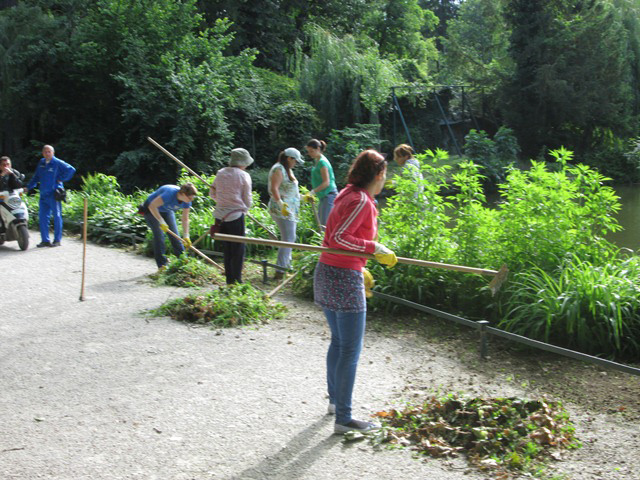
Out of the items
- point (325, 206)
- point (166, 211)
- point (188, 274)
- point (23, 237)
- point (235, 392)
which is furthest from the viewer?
point (23, 237)

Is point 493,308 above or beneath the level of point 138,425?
above

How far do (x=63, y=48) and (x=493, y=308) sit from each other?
2031 centimetres

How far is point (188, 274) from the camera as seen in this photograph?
8867 mm

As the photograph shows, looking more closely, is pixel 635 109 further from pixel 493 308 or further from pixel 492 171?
pixel 493 308

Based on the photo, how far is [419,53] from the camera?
37938mm

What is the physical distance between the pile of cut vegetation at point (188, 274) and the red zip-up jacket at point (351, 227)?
15.4ft

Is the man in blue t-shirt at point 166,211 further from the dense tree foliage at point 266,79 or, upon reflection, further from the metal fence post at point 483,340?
the dense tree foliage at point 266,79

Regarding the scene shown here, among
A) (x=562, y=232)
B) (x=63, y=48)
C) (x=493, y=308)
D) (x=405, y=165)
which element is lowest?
(x=493, y=308)

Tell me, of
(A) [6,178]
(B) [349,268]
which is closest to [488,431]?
(B) [349,268]

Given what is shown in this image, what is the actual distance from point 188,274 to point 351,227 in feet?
16.8

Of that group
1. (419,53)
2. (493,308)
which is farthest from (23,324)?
(419,53)

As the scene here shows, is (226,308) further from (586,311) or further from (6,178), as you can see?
(6,178)

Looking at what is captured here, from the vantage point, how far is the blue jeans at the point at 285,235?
881cm

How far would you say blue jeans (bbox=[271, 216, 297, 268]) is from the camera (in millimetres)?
8811
